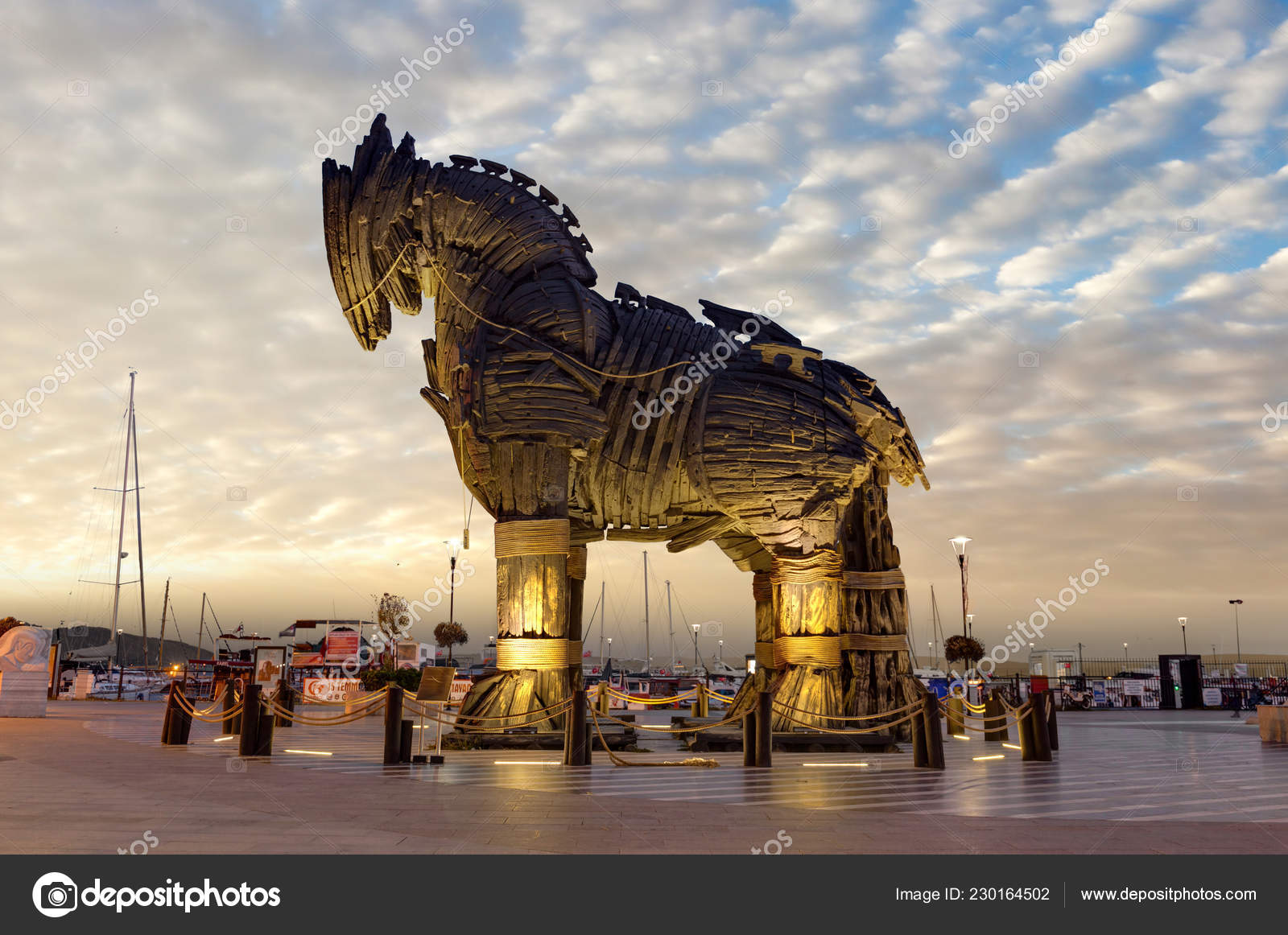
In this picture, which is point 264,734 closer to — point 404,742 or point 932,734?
point 404,742

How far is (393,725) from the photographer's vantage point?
9.59 m

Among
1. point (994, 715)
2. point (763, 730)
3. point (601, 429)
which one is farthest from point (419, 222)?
point (994, 715)

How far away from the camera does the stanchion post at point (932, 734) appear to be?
9398mm

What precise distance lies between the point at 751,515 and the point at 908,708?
2876 mm

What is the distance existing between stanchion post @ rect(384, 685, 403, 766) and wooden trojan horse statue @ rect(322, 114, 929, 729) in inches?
50.4

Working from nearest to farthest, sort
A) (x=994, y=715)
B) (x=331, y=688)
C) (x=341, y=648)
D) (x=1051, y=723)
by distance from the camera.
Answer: (x=1051, y=723)
(x=994, y=715)
(x=331, y=688)
(x=341, y=648)

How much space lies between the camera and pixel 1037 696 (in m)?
10.0

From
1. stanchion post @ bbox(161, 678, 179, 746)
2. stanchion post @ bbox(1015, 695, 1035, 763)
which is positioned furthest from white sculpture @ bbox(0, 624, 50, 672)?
stanchion post @ bbox(1015, 695, 1035, 763)
